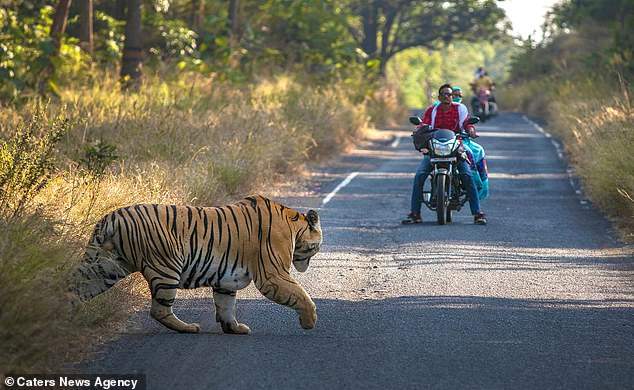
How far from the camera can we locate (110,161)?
14.5 meters

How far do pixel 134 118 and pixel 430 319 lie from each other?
35.6 feet

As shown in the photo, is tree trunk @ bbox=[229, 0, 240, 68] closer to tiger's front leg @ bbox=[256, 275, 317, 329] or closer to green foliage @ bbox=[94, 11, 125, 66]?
green foliage @ bbox=[94, 11, 125, 66]

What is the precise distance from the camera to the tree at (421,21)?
6031 cm

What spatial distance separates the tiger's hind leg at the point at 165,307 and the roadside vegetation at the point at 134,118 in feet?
1.35

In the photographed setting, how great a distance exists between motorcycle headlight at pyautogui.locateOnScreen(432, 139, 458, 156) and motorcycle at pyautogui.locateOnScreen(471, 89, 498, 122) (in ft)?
85.5

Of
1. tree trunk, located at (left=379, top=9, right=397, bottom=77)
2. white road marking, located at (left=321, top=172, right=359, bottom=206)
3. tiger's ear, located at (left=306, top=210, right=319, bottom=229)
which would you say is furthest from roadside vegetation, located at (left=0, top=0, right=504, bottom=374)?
tree trunk, located at (left=379, top=9, right=397, bottom=77)

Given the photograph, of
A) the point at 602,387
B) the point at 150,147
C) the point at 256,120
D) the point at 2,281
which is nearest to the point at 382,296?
the point at 602,387

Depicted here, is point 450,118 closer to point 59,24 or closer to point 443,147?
point 443,147

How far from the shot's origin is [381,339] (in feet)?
30.0

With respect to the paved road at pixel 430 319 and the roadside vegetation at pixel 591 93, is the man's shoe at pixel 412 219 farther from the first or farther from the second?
the roadside vegetation at pixel 591 93

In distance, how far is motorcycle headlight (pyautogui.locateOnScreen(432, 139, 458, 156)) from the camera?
16.2m

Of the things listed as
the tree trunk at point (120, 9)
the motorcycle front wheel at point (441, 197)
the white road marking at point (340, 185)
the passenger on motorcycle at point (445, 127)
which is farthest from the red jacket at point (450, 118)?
the tree trunk at point (120, 9)

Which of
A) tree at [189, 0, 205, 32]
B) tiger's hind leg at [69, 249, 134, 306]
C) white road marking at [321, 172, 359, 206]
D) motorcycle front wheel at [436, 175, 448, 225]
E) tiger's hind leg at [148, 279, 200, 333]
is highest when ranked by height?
tree at [189, 0, 205, 32]

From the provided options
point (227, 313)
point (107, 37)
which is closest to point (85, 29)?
point (107, 37)
